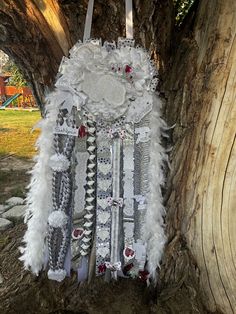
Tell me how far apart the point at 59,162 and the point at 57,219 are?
23 centimetres

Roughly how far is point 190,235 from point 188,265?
0.12m

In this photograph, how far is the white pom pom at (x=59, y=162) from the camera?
1.74m

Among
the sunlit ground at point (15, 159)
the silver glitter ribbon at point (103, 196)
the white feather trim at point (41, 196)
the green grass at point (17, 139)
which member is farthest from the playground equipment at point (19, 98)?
the silver glitter ribbon at point (103, 196)

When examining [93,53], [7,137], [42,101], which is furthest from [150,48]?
[7,137]

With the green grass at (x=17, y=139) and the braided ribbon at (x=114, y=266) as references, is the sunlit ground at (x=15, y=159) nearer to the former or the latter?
the green grass at (x=17, y=139)

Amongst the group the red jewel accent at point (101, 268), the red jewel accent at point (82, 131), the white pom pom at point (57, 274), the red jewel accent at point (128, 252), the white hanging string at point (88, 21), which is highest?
the white hanging string at point (88, 21)

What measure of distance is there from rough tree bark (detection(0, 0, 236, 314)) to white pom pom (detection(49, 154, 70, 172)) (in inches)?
15.5

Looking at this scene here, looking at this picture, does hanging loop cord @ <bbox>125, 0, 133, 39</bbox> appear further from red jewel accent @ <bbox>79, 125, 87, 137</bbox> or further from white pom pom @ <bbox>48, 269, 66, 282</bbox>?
white pom pom @ <bbox>48, 269, 66, 282</bbox>

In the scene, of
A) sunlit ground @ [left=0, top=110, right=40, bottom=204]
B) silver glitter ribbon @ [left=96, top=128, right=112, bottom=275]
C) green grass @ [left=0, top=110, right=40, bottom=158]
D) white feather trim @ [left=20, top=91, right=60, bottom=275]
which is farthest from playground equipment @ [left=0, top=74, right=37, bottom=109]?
silver glitter ribbon @ [left=96, top=128, right=112, bottom=275]

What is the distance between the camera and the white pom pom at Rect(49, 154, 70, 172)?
1740mm

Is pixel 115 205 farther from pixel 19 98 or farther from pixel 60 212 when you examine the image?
pixel 19 98

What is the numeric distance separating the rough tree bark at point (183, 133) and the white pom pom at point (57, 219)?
0.28 m

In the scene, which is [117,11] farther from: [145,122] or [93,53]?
[145,122]

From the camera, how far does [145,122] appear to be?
1751mm
